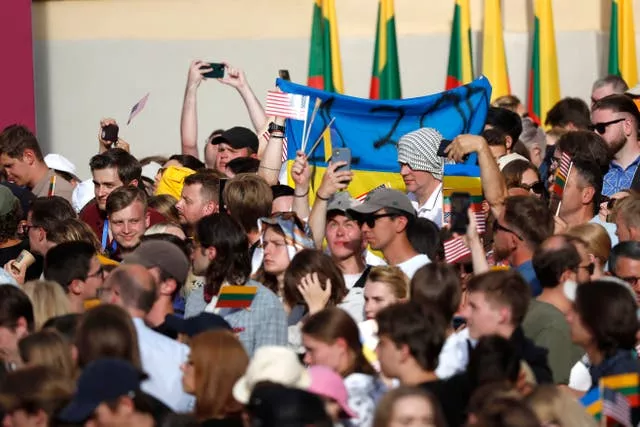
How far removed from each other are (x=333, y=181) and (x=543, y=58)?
6.64m

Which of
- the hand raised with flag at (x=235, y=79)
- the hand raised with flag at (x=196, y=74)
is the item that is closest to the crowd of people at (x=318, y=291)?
the hand raised with flag at (x=235, y=79)

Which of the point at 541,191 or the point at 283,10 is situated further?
the point at 283,10

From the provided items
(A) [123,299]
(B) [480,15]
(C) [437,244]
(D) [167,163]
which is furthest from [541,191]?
(B) [480,15]

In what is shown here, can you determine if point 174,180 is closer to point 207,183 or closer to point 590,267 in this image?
point 207,183

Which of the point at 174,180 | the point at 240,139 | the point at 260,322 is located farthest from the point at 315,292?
the point at 240,139

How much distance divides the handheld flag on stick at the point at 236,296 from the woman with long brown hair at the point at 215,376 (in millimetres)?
1376

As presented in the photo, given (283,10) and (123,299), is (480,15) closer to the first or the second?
(283,10)

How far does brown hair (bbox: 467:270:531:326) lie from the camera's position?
7582mm

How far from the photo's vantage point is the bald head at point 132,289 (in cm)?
796

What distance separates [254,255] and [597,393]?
10.4ft

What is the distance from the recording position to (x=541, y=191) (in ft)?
36.0

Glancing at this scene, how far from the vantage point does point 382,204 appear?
30.8 feet

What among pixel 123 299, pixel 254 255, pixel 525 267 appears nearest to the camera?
pixel 123 299

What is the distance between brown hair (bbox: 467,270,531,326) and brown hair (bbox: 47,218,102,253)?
3.24 meters
